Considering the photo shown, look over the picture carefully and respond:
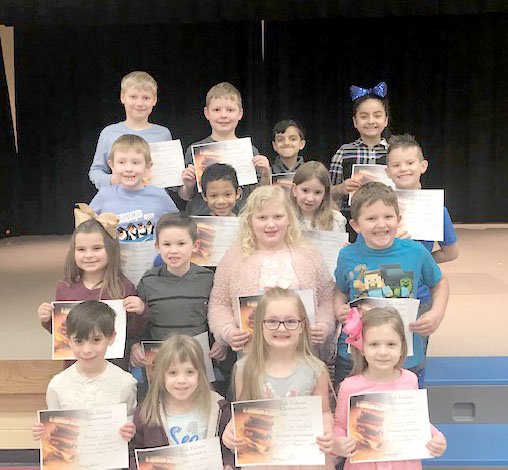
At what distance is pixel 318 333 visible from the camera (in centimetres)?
263

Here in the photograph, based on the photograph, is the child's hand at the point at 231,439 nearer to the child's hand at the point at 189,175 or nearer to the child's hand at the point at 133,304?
the child's hand at the point at 133,304

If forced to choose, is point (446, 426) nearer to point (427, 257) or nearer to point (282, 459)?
point (427, 257)

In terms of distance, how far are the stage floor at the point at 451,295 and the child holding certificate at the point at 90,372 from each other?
1331mm

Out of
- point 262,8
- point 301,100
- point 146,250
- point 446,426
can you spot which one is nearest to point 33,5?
point 262,8

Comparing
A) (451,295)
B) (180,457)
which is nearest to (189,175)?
(180,457)

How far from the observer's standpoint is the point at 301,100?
10203mm

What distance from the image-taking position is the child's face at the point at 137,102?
347 centimetres

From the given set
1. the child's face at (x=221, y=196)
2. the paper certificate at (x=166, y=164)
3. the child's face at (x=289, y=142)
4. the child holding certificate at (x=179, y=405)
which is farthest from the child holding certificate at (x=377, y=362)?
the child's face at (x=289, y=142)

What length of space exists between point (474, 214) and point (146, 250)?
799 centimetres

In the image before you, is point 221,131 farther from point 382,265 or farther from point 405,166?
point 382,265

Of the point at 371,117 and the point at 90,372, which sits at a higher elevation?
the point at 371,117

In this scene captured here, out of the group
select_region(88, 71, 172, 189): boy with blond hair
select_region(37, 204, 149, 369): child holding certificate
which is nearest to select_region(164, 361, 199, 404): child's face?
select_region(37, 204, 149, 369): child holding certificate

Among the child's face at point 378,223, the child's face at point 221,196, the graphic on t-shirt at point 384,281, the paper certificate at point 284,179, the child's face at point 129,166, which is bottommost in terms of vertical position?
the graphic on t-shirt at point 384,281

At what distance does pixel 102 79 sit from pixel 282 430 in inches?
329
